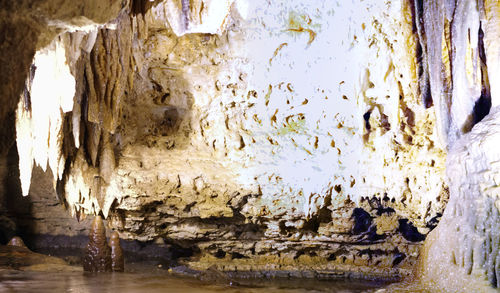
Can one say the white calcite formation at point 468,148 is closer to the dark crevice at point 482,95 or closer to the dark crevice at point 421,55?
the dark crevice at point 482,95

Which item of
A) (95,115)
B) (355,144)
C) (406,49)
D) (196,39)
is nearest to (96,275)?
(95,115)

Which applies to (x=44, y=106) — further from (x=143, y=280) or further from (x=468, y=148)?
(x=468, y=148)

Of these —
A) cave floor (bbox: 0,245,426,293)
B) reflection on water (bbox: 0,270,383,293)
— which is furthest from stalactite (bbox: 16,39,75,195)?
cave floor (bbox: 0,245,426,293)

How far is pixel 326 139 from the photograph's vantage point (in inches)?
273

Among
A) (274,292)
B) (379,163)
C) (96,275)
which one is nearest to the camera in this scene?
(96,275)

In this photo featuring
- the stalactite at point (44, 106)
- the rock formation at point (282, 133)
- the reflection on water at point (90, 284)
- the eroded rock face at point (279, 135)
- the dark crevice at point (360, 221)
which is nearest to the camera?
the reflection on water at point (90, 284)

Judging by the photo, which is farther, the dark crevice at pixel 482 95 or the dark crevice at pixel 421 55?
the dark crevice at pixel 421 55

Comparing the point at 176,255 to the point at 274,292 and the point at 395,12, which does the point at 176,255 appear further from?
the point at 395,12

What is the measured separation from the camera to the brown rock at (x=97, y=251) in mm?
5758

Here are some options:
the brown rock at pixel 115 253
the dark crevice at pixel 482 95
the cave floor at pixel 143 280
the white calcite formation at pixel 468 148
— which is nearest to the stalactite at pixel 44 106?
the cave floor at pixel 143 280

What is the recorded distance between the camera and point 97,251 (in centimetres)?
580

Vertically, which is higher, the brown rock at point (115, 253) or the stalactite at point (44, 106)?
the stalactite at point (44, 106)

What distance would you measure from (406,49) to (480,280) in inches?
117

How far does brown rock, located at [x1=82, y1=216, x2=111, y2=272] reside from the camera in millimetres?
5758
